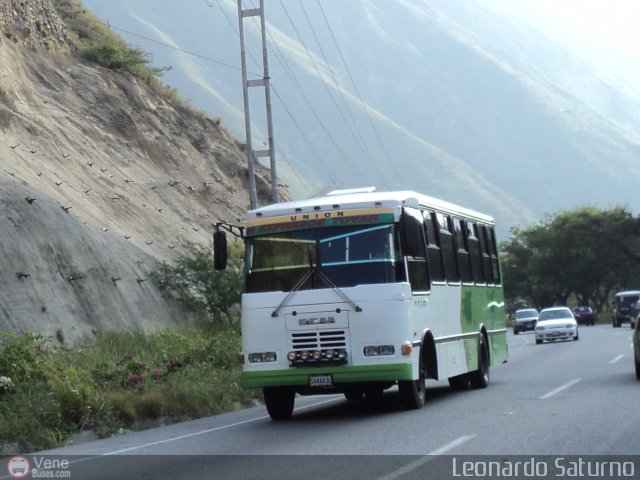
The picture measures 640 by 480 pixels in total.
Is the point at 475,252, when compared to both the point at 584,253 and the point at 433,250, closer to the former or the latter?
the point at 433,250

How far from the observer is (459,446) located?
40.8 ft

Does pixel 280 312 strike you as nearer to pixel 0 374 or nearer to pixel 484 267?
pixel 0 374

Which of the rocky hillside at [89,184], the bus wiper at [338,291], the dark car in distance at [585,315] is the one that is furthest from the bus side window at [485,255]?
the dark car in distance at [585,315]

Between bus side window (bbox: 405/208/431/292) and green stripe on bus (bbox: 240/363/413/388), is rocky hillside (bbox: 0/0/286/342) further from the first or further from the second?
bus side window (bbox: 405/208/431/292)

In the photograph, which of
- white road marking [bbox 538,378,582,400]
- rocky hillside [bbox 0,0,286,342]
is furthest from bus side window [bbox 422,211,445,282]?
rocky hillside [bbox 0,0,286,342]

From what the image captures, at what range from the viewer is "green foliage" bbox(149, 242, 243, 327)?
3083cm

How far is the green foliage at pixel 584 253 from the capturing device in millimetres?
91312

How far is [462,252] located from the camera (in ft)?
68.3

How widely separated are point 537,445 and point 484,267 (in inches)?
431

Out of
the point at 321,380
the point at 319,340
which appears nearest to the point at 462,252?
the point at 319,340

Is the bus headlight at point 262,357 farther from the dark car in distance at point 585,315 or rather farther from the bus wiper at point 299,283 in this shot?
the dark car in distance at point 585,315

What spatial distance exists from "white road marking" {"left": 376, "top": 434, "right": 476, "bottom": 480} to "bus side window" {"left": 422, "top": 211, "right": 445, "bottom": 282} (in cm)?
527

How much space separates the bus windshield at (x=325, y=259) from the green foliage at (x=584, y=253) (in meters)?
78.1

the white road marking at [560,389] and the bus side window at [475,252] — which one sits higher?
the bus side window at [475,252]
